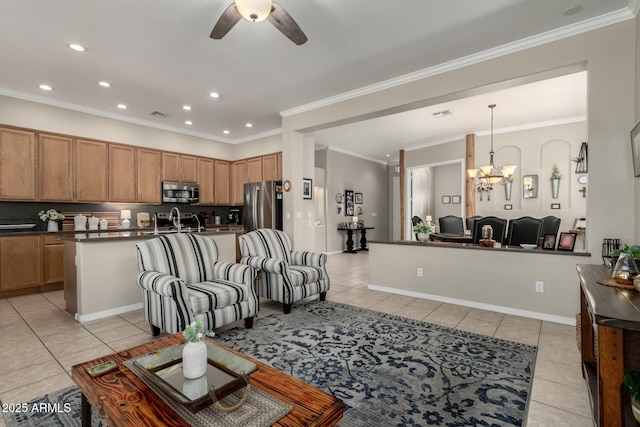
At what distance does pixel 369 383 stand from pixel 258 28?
314cm

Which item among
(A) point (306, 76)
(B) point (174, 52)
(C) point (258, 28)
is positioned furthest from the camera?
(A) point (306, 76)

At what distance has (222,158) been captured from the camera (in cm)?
726

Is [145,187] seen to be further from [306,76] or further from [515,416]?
[515,416]

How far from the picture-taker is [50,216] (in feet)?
16.0

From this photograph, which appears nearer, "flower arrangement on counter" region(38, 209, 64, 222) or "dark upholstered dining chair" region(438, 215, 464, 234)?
"flower arrangement on counter" region(38, 209, 64, 222)

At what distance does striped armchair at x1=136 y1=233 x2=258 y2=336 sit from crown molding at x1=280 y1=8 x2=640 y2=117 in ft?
9.41

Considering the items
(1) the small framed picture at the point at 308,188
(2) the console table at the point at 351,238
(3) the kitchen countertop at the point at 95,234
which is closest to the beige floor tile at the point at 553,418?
(3) the kitchen countertop at the point at 95,234

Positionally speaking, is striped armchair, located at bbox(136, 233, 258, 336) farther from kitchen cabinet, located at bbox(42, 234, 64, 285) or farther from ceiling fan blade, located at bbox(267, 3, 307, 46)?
kitchen cabinet, located at bbox(42, 234, 64, 285)

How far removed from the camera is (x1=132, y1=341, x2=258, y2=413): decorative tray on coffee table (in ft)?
4.16

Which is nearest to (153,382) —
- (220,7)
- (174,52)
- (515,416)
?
(515,416)

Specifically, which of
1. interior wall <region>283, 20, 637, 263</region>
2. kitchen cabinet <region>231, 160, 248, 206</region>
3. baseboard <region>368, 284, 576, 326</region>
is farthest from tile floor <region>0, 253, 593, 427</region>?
kitchen cabinet <region>231, 160, 248, 206</region>

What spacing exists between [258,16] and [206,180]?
519 centimetres

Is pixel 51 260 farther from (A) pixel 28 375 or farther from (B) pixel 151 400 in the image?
(B) pixel 151 400

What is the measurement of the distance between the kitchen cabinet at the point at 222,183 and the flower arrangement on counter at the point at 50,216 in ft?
9.14
